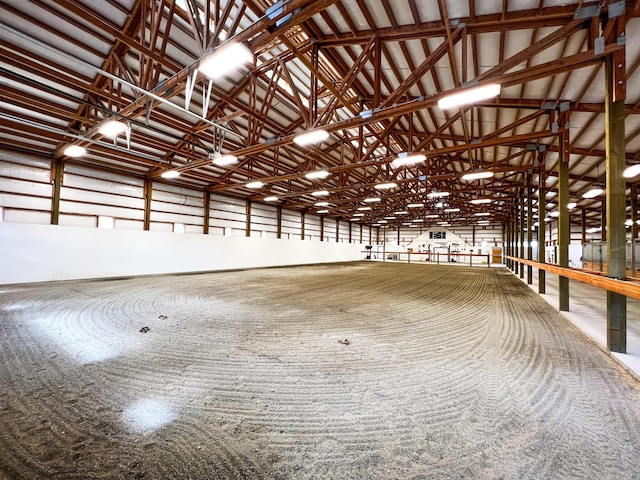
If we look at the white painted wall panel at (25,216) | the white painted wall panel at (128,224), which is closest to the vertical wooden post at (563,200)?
the white painted wall panel at (128,224)

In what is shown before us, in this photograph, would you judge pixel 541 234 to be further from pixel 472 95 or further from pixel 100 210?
pixel 100 210

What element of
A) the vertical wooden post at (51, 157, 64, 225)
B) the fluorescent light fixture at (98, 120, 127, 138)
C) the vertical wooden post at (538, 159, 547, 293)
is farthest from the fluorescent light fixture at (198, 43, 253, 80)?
the vertical wooden post at (51, 157, 64, 225)

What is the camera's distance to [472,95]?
4289mm

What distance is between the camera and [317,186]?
14695mm

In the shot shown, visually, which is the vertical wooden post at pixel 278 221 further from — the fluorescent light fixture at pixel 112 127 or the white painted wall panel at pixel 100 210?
the fluorescent light fixture at pixel 112 127

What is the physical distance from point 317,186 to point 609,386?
13429mm

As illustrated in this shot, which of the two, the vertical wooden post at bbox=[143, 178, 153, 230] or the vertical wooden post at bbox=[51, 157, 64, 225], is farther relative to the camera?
the vertical wooden post at bbox=[143, 178, 153, 230]

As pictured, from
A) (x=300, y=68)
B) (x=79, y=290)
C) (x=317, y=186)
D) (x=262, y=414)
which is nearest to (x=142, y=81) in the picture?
(x=300, y=68)

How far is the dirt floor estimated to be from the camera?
1.50 meters

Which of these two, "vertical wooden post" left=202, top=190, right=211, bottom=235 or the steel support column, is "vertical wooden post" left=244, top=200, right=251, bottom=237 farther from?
the steel support column

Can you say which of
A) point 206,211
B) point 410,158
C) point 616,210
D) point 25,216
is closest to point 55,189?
point 25,216

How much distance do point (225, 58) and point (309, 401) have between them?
466cm

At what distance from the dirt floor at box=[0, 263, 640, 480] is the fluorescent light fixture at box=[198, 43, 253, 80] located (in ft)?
13.4

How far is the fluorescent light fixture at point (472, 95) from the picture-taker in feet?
13.6
